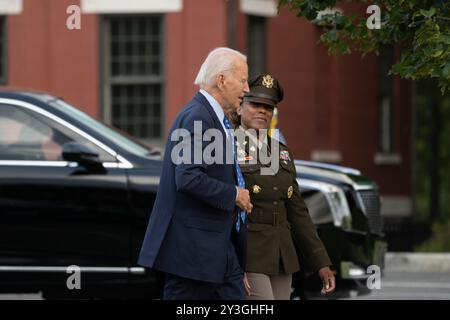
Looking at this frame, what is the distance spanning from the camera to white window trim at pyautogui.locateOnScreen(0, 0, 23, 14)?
66.1 ft

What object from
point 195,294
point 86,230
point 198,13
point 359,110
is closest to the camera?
point 195,294

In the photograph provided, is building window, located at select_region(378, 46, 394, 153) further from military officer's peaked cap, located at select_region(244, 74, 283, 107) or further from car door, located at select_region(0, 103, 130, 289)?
military officer's peaked cap, located at select_region(244, 74, 283, 107)

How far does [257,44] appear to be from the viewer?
2144 centimetres

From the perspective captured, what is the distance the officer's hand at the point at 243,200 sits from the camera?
6207 millimetres

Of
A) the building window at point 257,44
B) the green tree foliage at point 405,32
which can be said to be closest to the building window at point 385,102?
the building window at point 257,44

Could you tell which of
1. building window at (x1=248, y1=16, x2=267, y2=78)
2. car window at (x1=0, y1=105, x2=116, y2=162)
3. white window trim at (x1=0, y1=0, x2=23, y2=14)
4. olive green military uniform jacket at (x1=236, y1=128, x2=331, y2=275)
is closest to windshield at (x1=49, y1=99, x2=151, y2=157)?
car window at (x1=0, y1=105, x2=116, y2=162)

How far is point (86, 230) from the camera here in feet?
30.7

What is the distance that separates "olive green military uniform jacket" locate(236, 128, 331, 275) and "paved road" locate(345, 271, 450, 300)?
468 centimetres

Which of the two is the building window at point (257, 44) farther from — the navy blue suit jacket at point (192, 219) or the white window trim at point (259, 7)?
the navy blue suit jacket at point (192, 219)

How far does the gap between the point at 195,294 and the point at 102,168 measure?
3.50 metres

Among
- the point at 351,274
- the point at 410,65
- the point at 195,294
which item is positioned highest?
the point at 410,65

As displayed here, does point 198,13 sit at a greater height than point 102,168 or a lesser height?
greater
